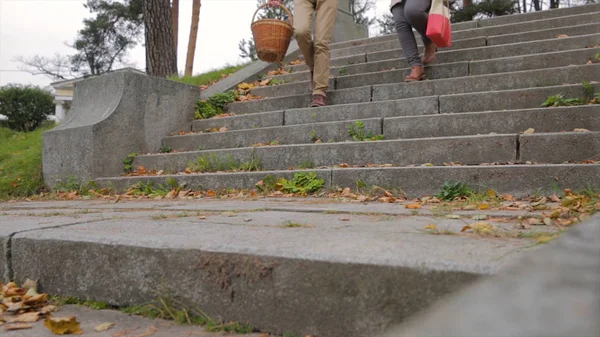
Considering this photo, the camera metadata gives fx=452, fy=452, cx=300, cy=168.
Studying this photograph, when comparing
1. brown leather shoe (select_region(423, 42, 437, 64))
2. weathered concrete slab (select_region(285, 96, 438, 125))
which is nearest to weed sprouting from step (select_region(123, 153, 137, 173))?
weathered concrete slab (select_region(285, 96, 438, 125))

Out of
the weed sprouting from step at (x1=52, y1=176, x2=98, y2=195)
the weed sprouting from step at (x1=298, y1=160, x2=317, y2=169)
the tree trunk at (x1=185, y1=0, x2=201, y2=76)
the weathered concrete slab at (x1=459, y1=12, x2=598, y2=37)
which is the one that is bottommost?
the weed sprouting from step at (x1=52, y1=176, x2=98, y2=195)

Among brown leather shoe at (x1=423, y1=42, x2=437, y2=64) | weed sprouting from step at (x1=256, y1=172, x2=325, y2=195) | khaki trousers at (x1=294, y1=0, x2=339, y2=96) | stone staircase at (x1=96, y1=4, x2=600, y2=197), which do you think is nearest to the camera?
stone staircase at (x1=96, y1=4, x2=600, y2=197)

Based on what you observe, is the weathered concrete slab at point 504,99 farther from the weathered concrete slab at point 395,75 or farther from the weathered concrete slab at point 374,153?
the weathered concrete slab at point 395,75

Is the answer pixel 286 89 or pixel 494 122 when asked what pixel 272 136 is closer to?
pixel 286 89

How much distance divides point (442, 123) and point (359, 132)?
29.5 inches

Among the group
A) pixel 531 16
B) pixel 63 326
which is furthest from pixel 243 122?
pixel 531 16

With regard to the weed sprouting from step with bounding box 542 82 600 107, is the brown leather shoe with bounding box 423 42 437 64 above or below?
above

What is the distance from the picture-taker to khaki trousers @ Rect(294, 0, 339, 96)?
4.82 m

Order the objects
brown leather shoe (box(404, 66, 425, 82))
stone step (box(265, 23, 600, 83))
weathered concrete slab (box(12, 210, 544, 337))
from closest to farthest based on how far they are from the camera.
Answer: weathered concrete slab (box(12, 210, 544, 337)) < brown leather shoe (box(404, 66, 425, 82)) < stone step (box(265, 23, 600, 83))

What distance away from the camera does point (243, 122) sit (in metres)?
5.39

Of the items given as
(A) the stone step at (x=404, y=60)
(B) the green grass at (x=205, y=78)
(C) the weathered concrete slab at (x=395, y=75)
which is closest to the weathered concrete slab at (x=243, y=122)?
(C) the weathered concrete slab at (x=395, y=75)

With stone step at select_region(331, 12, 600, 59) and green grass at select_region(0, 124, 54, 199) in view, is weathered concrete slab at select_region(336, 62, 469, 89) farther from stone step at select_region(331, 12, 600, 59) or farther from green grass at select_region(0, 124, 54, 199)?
green grass at select_region(0, 124, 54, 199)

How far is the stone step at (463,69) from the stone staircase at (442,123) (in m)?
0.01

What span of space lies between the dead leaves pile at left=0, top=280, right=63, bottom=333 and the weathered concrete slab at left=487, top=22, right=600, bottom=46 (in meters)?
5.88
